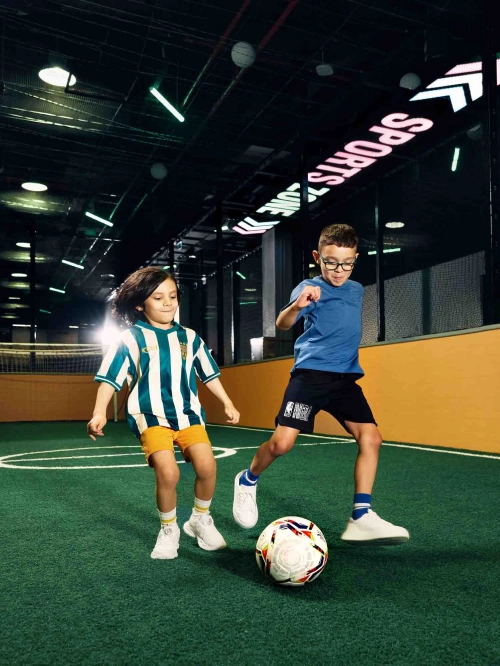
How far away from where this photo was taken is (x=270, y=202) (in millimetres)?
12875

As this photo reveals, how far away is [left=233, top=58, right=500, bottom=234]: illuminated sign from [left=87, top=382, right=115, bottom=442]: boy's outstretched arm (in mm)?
6149

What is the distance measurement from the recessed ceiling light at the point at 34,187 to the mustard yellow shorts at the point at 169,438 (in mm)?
11888

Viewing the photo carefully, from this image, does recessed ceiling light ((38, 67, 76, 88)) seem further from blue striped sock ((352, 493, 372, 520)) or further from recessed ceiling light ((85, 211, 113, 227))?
blue striped sock ((352, 493, 372, 520))

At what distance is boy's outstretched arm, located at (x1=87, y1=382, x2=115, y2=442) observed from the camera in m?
2.23

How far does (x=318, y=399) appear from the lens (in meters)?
2.63

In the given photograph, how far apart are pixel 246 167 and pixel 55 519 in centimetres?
1045

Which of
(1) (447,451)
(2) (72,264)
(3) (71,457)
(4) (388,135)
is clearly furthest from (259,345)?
(2) (72,264)

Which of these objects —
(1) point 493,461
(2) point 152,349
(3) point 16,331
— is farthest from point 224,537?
(3) point 16,331

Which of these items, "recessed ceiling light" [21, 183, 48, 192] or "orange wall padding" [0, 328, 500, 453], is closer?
"orange wall padding" [0, 328, 500, 453]

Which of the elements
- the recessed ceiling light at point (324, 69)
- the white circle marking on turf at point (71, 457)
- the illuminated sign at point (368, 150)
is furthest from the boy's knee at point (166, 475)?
the illuminated sign at point (368, 150)

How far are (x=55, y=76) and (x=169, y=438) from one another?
7.89 m

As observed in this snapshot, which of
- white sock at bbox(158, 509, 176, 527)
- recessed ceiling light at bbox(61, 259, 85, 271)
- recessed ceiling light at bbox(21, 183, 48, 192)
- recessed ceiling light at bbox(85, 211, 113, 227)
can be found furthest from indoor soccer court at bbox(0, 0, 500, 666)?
recessed ceiling light at bbox(61, 259, 85, 271)

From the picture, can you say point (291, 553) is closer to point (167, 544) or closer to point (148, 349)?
point (167, 544)

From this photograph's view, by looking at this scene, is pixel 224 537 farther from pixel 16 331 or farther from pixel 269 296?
pixel 16 331
